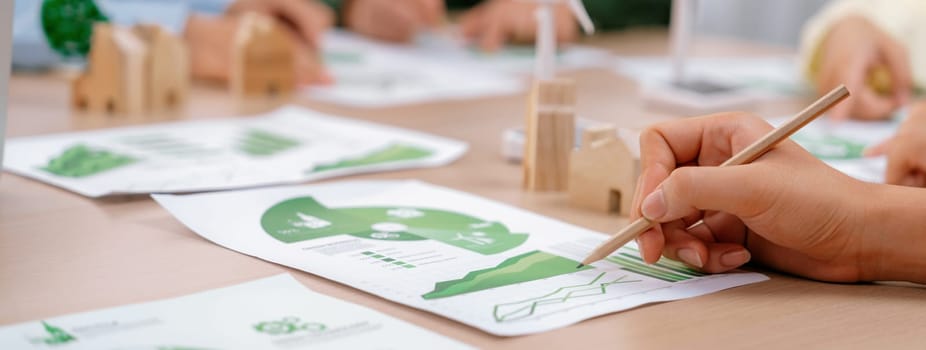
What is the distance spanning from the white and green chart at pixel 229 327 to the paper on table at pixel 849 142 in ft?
1.51

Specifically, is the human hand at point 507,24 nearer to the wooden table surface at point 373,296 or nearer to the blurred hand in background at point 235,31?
the blurred hand in background at point 235,31

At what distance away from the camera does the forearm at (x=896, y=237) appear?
23.1 inches

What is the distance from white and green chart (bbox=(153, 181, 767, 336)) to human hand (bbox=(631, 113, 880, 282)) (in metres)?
0.02

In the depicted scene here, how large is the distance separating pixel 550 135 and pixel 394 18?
0.72 metres

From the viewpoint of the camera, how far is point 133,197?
74 centimetres

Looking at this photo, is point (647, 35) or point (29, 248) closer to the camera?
point (29, 248)

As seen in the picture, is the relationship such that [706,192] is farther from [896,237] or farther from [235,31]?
[235,31]

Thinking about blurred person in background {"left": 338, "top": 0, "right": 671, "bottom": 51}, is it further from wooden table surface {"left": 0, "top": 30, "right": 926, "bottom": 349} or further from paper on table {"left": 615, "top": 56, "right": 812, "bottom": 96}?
wooden table surface {"left": 0, "top": 30, "right": 926, "bottom": 349}

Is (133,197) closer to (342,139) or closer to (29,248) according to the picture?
(29,248)

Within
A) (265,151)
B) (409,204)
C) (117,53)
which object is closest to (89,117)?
(117,53)

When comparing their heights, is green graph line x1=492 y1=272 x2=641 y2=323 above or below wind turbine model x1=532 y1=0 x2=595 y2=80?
below

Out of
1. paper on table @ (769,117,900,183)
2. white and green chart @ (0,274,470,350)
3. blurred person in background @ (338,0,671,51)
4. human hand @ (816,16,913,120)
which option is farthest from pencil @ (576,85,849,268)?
blurred person in background @ (338,0,671,51)

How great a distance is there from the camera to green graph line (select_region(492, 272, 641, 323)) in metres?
0.52

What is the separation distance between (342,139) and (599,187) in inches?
10.9
